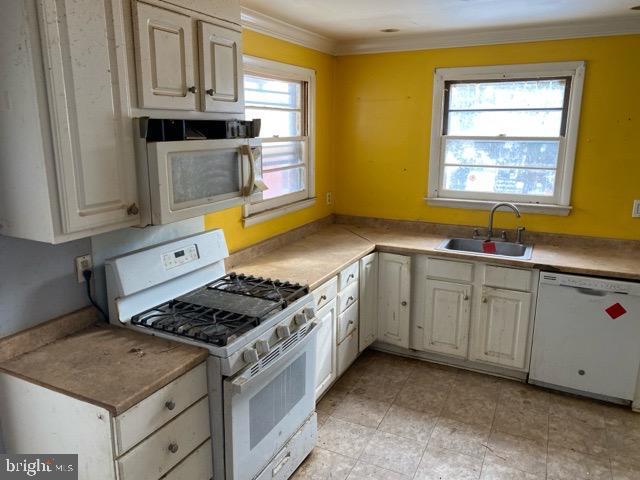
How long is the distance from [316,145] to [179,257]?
1830 millimetres

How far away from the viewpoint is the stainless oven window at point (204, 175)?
182cm

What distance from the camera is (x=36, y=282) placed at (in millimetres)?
1772

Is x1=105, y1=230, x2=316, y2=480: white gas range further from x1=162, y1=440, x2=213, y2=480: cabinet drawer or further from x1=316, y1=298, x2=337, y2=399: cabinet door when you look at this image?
x1=316, y1=298, x2=337, y2=399: cabinet door

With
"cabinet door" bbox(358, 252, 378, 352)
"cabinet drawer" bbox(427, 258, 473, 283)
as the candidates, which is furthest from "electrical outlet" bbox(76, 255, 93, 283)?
"cabinet drawer" bbox(427, 258, 473, 283)

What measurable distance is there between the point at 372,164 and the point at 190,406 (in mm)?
2660

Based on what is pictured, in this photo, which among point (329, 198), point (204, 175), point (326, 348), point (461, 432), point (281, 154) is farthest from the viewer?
point (329, 198)

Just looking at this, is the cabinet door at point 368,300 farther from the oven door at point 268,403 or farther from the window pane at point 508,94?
the window pane at point 508,94

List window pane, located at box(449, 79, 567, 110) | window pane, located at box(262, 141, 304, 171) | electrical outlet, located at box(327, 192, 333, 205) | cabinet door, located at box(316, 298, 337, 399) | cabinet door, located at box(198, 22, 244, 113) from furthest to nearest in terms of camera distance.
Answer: electrical outlet, located at box(327, 192, 333, 205) → window pane, located at box(449, 79, 567, 110) → window pane, located at box(262, 141, 304, 171) → cabinet door, located at box(316, 298, 337, 399) → cabinet door, located at box(198, 22, 244, 113)

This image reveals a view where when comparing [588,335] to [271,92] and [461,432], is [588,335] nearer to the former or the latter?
[461,432]

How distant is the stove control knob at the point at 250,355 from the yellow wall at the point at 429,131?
2.30 meters

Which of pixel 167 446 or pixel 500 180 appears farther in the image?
pixel 500 180

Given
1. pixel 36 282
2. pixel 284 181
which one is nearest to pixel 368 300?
pixel 284 181

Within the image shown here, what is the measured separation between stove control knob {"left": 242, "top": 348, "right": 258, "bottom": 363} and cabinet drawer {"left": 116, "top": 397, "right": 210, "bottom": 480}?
0.70ft

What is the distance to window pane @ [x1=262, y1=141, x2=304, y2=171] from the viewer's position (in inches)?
124
